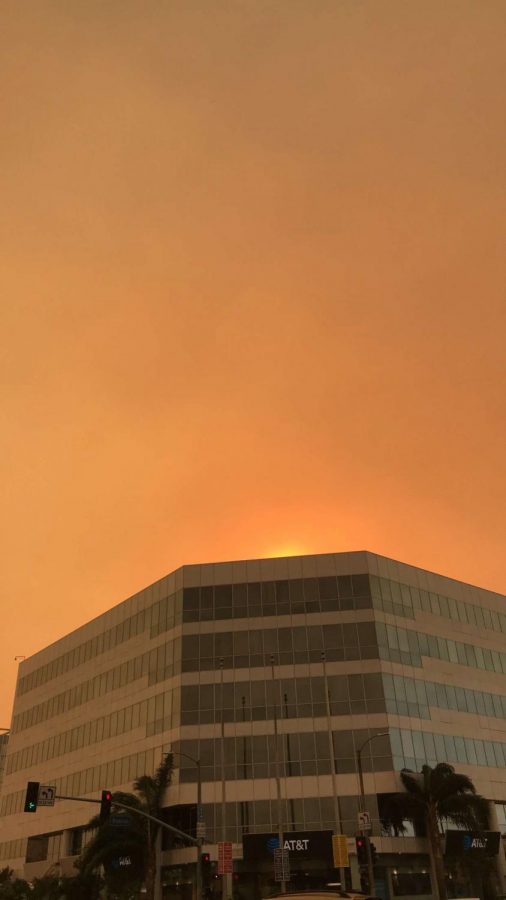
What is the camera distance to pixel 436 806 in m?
60.0

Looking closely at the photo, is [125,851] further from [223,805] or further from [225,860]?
[225,860]

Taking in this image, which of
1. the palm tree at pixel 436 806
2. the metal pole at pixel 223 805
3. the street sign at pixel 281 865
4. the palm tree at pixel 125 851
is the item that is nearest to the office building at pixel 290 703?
the metal pole at pixel 223 805

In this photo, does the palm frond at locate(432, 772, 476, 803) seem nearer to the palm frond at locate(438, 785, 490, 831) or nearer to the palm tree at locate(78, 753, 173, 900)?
the palm frond at locate(438, 785, 490, 831)

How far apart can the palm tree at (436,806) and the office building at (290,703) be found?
125 cm

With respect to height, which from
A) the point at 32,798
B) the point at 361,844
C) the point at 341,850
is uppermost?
the point at 32,798

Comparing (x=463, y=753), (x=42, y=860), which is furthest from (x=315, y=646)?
(x=42, y=860)

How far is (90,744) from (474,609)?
4061 cm

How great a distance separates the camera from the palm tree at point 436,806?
59.0 m

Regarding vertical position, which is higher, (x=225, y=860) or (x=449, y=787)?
(x=449, y=787)

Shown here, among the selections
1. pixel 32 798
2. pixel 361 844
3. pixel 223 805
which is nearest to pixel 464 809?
pixel 361 844

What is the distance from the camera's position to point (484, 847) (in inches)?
2512

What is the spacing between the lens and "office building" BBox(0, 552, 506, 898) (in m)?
61.8

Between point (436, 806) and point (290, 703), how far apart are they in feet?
44.6

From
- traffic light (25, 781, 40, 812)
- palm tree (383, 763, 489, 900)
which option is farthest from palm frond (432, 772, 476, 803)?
traffic light (25, 781, 40, 812)
